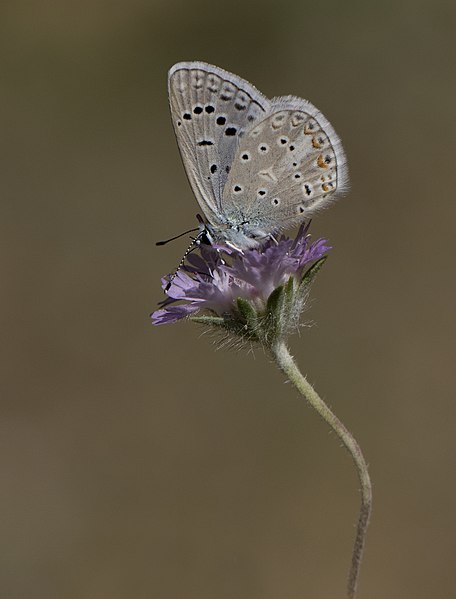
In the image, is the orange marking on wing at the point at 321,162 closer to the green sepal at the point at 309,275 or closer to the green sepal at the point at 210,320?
the green sepal at the point at 309,275

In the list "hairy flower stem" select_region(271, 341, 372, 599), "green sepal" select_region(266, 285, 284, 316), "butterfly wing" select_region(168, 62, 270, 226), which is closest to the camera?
"hairy flower stem" select_region(271, 341, 372, 599)

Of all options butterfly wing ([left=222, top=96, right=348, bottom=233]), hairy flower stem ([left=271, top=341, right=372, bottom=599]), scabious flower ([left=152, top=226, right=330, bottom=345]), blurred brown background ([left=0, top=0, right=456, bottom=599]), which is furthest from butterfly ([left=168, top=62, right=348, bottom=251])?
blurred brown background ([left=0, top=0, right=456, bottom=599])

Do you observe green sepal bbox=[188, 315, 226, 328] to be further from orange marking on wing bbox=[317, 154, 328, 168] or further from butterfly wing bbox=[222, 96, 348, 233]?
orange marking on wing bbox=[317, 154, 328, 168]

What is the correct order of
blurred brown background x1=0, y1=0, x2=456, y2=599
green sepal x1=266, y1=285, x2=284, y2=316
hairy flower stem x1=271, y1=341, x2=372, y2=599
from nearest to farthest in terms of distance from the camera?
hairy flower stem x1=271, y1=341, x2=372, y2=599 → green sepal x1=266, y1=285, x2=284, y2=316 → blurred brown background x1=0, y1=0, x2=456, y2=599

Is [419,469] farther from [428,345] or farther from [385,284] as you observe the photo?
[385,284]

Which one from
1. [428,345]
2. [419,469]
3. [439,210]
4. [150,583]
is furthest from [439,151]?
[150,583]

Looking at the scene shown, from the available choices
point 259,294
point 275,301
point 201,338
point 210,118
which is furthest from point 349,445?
point 201,338

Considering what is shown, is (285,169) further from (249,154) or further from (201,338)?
(201,338)
